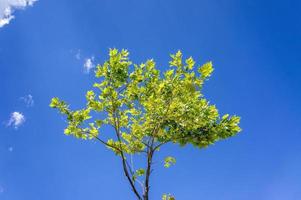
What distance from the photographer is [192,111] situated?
20.6 metres

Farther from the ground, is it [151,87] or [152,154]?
[151,87]

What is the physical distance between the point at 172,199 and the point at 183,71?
7.28 meters

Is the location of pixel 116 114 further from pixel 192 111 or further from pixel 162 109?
pixel 192 111

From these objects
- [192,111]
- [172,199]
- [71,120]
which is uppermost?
[71,120]

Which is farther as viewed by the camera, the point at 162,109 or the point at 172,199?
the point at 172,199

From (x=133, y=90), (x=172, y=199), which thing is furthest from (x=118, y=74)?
(x=172, y=199)

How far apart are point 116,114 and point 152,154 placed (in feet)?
9.10

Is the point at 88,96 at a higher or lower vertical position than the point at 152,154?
higher

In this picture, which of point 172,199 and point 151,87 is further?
point 172,199

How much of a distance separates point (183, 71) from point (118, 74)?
11.5 ft

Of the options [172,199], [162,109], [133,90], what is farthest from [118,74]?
→ [172,199]

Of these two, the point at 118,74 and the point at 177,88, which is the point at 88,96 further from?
the point at 177,88

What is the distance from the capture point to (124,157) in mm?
21016

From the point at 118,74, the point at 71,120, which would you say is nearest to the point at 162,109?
the point at 118,74
